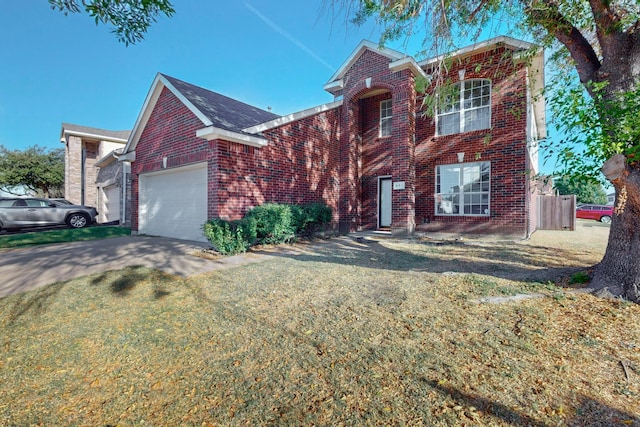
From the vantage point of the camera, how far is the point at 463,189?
10.8 meters

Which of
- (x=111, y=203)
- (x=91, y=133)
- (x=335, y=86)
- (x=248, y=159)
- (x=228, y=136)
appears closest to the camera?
(x=228, y=136)

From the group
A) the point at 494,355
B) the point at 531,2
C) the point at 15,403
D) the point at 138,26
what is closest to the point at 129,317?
the point at 15,403

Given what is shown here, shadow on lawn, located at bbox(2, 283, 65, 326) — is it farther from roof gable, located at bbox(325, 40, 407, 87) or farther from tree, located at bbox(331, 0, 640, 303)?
roof gable, located at bbox(325, 40, 407, 87)

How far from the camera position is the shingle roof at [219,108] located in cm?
846

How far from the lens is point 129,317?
12.0 ft

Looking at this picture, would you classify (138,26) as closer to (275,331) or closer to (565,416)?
(275,331)

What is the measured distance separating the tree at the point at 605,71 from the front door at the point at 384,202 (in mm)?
7325

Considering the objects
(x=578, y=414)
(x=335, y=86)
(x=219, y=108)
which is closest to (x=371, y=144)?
(x=335, y=86)

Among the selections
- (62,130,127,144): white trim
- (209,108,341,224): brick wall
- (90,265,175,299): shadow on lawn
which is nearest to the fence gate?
(209,108,341,224): brick wall

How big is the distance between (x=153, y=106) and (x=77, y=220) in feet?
23.5

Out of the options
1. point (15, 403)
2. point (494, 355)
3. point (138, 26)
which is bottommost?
point (15, 403)

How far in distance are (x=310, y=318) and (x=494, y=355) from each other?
1.88 meters

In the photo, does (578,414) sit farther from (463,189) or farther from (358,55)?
(358,55)

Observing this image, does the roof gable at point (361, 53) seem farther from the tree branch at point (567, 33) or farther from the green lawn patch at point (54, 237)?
the green lawn patch at point (54, 237)
